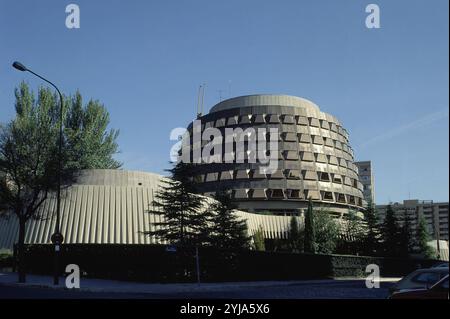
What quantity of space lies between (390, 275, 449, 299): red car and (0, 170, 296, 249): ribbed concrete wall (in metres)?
35.6

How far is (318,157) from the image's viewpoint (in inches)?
3878

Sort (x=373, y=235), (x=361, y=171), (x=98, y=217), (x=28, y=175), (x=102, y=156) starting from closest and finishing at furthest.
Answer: (x=28, y=175) < (x=98, y=217) < (x=373, y=235) < (x=102, y=156) < (x=361, y=171)

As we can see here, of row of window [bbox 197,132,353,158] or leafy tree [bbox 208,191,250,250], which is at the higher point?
row of window [bbox 197,132,353,158]

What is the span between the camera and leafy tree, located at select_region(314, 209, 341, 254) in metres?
65.6

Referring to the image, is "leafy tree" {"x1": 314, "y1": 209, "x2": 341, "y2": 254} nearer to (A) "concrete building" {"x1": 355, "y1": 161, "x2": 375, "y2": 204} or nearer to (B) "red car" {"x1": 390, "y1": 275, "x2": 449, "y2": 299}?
(B) "red car" {"x1": 390, "y1": 275, "x2": 449, "y2": 299}

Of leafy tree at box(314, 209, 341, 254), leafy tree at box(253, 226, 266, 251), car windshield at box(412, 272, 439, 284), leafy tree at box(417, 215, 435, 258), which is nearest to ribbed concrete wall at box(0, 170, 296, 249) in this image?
leafy tree at box(253, 226, 266, 251)

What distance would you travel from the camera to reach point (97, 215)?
4878cm

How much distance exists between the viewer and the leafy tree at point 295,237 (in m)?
66.6

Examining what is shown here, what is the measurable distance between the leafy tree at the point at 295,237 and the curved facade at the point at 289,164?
18.1 metres

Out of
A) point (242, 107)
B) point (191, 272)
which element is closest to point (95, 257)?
point (191, 272)

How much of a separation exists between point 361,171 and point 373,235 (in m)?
120

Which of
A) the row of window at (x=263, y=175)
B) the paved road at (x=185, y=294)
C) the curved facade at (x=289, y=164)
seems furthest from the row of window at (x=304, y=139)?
the paved road at (x=185, y=294)
